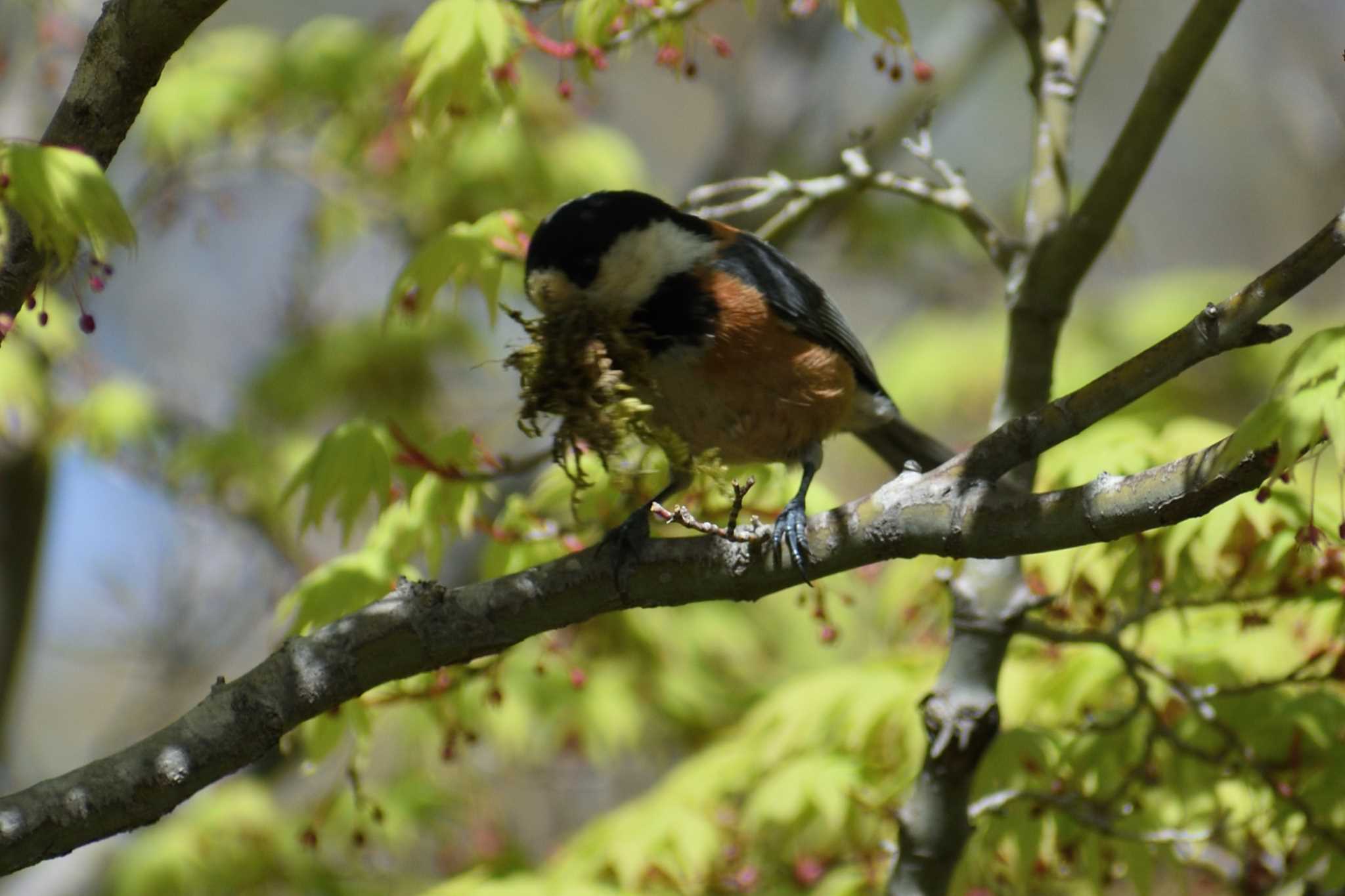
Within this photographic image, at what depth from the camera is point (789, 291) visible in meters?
2.70

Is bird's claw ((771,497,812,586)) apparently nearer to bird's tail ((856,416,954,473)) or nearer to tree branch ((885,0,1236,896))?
tree branch ((885,0,1236,896))

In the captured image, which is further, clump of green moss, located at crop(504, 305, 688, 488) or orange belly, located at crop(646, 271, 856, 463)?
orange belly, located at crop(646, 271, 856, 463)

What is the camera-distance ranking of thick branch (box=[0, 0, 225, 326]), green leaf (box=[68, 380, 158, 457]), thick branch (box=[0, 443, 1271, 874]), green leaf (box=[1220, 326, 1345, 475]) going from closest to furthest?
1. green leaf (box=[1220, 326, 1345, 475])
2. thick branch (box=[0, 443, 1271, 874])
3. thick branch (box=[0, 0, 225, 326])
4. green leaf (box=[68, 380, 158, 457])

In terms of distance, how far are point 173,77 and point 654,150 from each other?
7.07 m

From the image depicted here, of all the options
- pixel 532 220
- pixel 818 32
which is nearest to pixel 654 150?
pixel 818 32

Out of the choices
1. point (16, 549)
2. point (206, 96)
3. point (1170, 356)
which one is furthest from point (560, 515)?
point (16, 549)

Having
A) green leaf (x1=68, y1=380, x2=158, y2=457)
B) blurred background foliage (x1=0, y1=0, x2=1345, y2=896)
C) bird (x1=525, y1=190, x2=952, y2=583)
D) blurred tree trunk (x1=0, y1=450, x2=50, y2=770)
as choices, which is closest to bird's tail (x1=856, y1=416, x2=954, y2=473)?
blurred background foliage (x1=0, y1=0, x2=1345, y2=896)

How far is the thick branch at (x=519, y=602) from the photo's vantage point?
1730mm

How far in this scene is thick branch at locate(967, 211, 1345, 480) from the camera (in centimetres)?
163

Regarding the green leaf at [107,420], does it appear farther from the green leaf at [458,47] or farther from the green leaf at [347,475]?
the green leaf at [458,47]

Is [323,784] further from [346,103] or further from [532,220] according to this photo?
[532,220]

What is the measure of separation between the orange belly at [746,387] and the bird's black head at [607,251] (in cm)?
12

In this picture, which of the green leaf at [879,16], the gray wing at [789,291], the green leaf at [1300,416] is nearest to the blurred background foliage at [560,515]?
the green leaf at [879,16]

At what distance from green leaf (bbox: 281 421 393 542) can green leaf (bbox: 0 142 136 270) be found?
2.68 ft
